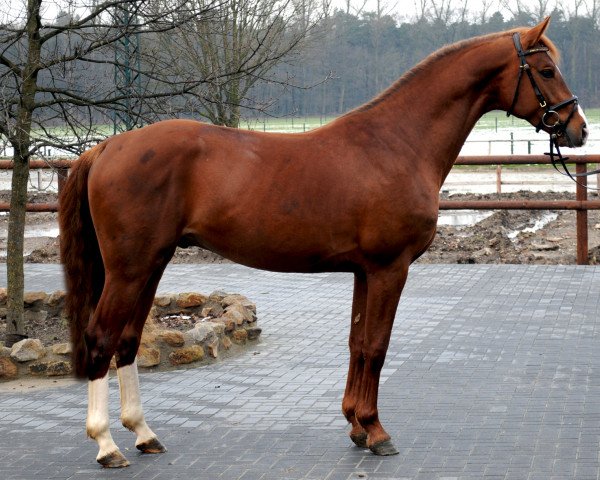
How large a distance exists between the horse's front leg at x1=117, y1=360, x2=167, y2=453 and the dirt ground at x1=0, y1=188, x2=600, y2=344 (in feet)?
10.0

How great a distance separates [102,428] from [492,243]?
9.79 m

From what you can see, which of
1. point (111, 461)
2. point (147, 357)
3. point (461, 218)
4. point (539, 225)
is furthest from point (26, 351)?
point (461, 218)

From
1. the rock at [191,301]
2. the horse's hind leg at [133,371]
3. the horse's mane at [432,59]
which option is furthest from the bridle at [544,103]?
the rock at [191,301]

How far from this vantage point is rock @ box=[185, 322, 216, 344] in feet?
25.7

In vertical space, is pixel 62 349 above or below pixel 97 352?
below

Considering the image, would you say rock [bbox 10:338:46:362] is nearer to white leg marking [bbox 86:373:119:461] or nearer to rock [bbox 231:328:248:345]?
rock [bbox 231:328:248:345]

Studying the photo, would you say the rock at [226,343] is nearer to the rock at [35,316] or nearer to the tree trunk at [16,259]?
the tree trunk at [16,259]

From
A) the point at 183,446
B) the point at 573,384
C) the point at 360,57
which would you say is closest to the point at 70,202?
the point at 183,446

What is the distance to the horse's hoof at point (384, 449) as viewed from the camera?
18.0 feet

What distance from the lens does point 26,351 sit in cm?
729

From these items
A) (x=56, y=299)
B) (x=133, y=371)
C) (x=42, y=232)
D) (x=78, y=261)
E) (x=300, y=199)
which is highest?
(x=300, y=199)

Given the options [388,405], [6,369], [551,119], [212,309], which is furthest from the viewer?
[212,309]

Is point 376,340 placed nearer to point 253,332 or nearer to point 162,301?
point 253,332

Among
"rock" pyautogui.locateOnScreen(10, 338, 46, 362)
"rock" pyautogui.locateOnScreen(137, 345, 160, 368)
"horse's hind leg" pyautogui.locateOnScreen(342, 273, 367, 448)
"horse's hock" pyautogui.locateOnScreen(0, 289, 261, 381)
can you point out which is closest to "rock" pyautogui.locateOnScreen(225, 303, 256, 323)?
"horse's hock" pyautogui.locateOnScreen(0, 289, 261, 381)
